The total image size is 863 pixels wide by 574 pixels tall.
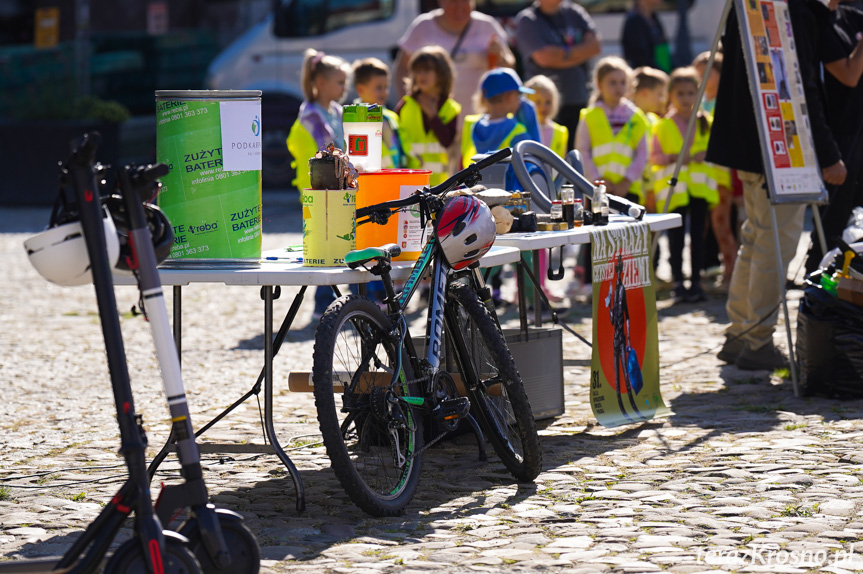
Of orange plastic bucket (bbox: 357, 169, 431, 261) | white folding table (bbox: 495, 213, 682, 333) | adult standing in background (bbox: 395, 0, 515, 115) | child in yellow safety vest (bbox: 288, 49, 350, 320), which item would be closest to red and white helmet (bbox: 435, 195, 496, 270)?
orange plastic bucket (bbox: 357, 169, 431, 261)

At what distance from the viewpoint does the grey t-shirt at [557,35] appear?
10.9 m

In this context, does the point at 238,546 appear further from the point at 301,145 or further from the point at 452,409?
the point at 301,145

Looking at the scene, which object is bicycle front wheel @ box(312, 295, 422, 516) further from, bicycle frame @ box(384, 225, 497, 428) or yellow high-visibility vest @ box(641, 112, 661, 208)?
yellow high-visibility vest @ box(641, 112, 661, 208)

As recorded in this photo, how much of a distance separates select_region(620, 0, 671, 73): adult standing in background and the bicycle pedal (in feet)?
27.2

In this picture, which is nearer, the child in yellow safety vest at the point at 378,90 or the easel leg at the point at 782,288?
the easel leg at the point at 782,288

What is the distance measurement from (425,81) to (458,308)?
4.07 m

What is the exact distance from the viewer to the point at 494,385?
16.6ft

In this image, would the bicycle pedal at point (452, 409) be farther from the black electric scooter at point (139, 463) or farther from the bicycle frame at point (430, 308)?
the black electric scooter at point (139, 463)

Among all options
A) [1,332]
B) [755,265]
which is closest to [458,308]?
[755,265]

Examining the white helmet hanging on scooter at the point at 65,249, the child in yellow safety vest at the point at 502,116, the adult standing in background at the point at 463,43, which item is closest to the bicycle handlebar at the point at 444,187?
the white helmet hanging on scooter at the point at 65,249

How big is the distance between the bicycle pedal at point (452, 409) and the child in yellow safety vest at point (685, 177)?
4.92m

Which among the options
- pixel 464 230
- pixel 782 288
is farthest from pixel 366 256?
pixel 782 288

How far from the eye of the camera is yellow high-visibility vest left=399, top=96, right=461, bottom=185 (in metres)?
9.03

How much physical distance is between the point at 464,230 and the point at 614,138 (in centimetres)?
472
